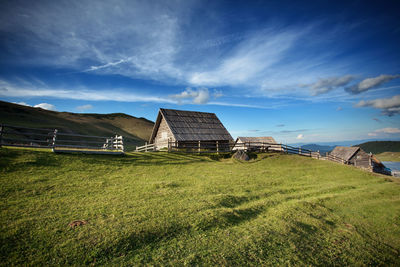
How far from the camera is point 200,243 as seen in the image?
613 centimetres

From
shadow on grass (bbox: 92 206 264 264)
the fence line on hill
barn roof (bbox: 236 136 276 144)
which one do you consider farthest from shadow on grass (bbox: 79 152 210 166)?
barn roof (bbox: 236 136 276 144)

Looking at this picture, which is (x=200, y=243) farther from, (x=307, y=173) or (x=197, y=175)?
(x=307, y=173)

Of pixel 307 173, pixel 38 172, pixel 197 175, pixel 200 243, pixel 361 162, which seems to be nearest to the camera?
pixel 200 243

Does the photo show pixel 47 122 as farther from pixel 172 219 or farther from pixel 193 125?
pixel 172 219

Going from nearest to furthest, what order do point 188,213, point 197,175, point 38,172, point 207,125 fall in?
point 188,213 < point 38,172 < point 197,175 < point 207,125

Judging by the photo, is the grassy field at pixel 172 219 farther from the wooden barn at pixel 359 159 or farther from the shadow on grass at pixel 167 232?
the wooden barn at pixel 359 159

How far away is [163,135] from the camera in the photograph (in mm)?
30141

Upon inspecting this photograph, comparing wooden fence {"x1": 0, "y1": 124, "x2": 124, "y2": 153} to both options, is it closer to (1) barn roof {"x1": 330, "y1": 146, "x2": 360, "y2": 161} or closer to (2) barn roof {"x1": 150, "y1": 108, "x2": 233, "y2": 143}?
(2) barn roof {"x1": 150, "y1": 108, "x2": 233, "y2": 143}

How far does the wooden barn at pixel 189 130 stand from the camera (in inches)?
1073

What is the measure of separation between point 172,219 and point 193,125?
23378mm

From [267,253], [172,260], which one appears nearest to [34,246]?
[172,260]

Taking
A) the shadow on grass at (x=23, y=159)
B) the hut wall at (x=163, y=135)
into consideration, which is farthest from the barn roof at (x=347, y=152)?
the shadow on grass at (x=23, y=159)

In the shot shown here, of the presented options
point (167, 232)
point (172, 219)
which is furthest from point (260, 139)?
point (167, 232)

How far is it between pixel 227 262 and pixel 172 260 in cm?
160
